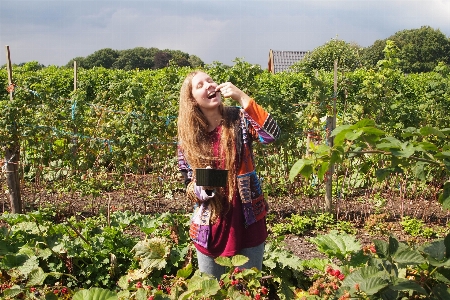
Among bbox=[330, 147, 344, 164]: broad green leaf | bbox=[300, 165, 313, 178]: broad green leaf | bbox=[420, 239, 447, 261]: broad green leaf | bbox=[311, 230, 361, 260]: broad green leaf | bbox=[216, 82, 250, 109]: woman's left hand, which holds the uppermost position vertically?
bbox=[216, 82, 250, 109]: woman's left hand

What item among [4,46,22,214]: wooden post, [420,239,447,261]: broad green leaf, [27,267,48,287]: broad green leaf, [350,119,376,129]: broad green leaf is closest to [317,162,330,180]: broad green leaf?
[350,119,376,129]: broad green leaf

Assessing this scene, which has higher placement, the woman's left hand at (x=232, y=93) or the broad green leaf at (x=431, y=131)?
the woman's left hand at (x=232, y=93)

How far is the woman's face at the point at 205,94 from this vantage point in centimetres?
249

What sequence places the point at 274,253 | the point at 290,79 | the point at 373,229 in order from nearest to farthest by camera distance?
the point at 274,253
the point at 373,229
the point at 290,79

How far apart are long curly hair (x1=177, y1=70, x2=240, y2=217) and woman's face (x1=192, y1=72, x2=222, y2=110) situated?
0.10 ft

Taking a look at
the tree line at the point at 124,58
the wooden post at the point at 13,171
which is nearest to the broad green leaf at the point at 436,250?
the wooden post at the point at 13,171

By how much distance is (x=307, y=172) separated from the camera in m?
1.49

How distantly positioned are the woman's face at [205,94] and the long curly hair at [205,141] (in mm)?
31

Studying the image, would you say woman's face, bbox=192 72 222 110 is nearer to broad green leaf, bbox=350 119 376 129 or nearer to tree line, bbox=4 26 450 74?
broad green leaf, bbox=350 119 376 129

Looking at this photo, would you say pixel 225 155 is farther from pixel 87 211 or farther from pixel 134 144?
pixel 87 211

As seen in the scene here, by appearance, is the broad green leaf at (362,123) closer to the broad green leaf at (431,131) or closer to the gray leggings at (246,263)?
the broad green leaf at (431,131)

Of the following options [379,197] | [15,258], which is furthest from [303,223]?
[15,258]

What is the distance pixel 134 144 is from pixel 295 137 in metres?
1.96

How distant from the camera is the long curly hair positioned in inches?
96.6
